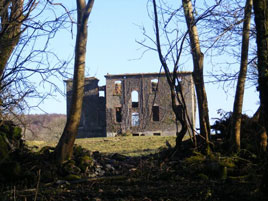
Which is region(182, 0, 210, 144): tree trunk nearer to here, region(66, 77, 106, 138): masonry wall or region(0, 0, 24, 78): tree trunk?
region(0, 0, 24, 78): tree trunk

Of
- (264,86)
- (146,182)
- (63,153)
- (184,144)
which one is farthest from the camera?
(184,144)

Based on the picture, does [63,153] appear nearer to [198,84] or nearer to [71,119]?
[71,119]

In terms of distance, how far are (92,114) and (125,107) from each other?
3.59 m

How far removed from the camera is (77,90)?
29.9 feet

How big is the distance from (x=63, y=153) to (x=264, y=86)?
5292 mm

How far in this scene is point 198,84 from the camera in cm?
922

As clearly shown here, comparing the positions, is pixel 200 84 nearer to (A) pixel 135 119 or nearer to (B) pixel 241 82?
(B) pixel 241 82

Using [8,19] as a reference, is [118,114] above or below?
below

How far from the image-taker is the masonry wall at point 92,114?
38500mm

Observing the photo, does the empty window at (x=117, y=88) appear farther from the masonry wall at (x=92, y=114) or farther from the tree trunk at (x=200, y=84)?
the tree trunk at (x=200, y=84)

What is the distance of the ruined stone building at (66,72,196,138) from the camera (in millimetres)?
37312

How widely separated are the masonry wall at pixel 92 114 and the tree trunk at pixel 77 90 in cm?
2941

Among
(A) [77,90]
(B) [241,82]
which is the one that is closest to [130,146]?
(A) [77,90]

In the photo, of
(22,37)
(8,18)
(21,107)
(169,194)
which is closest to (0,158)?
(21,107)
